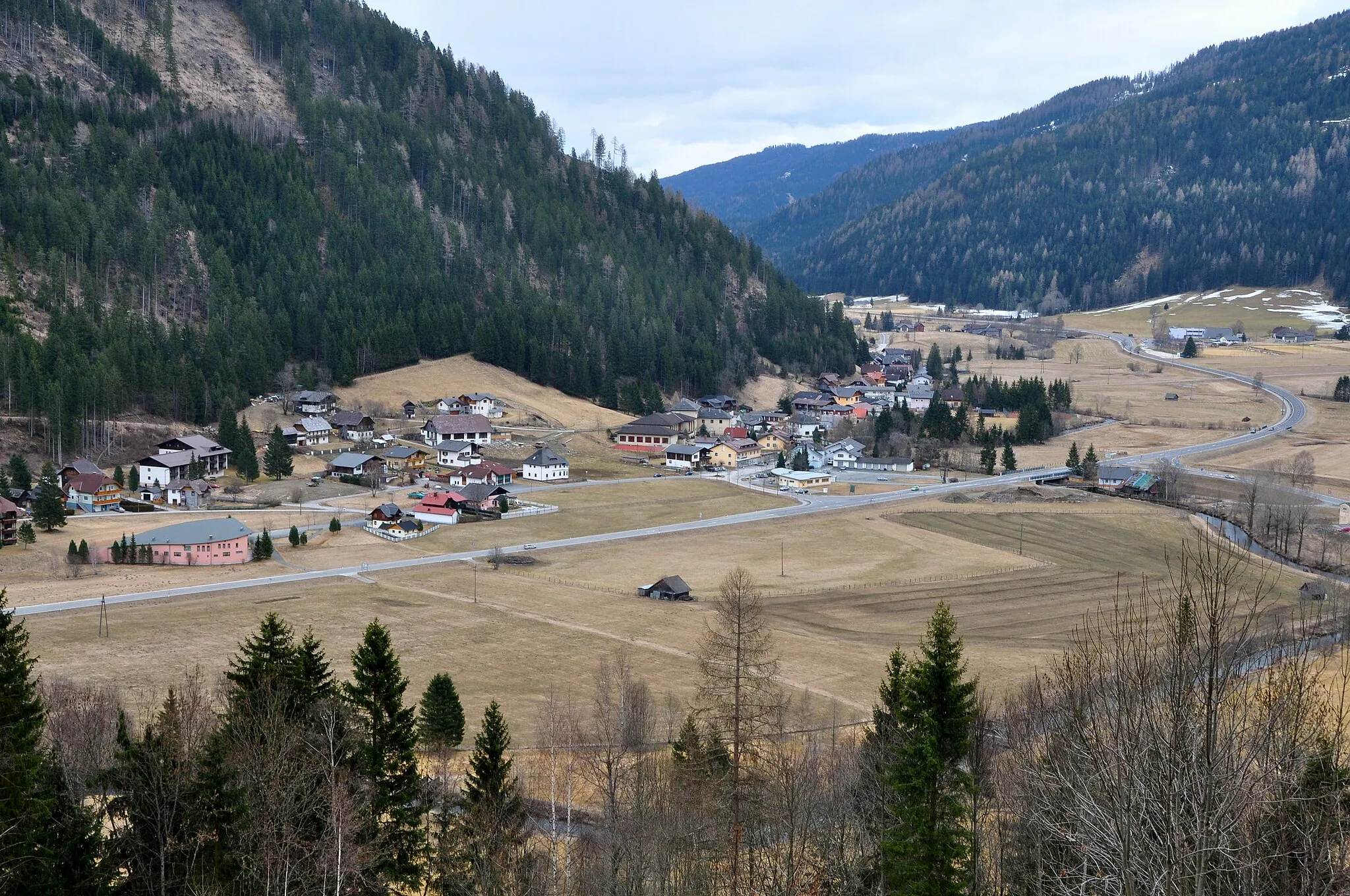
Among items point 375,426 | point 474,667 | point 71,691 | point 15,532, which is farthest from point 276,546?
point 375,426

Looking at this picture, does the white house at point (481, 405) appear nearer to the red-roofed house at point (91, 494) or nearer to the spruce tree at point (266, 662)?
the red-roofed house at point (91, 494)

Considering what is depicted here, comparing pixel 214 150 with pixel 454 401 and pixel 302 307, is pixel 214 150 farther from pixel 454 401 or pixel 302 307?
pixel 454 401

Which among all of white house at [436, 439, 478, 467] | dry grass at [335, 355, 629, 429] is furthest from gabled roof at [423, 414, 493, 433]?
dry grass at [335, 355, 629, 429]

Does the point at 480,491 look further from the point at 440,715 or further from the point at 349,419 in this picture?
the point at 440,715

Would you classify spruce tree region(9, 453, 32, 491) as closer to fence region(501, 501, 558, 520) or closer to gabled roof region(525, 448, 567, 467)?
fence region(501, 501, 558, 520)

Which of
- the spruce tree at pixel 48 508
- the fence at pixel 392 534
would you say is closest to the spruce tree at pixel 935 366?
the fence at pixel 392 534

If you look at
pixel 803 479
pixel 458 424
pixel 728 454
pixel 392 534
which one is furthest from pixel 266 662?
pixel 458 424
